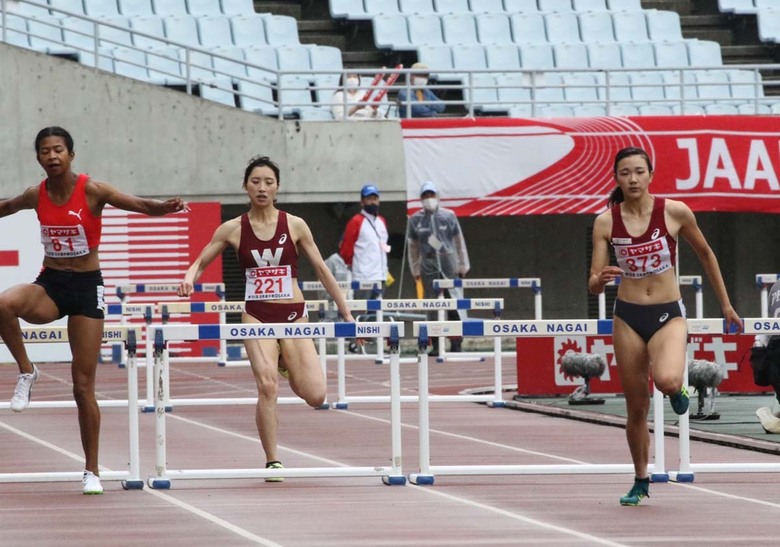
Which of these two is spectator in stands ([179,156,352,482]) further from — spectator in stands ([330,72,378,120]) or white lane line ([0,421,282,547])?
spectator in stands ([330,72,378,120])

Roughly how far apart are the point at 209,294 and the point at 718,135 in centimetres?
748

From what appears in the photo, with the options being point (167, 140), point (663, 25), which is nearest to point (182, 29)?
point (167, 140)

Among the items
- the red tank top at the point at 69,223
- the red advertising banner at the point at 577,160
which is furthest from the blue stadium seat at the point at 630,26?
the red tank top at the point at 69,223

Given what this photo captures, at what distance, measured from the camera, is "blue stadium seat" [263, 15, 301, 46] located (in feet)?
88.0

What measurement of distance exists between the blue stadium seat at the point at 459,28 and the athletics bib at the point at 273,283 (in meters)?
17.7

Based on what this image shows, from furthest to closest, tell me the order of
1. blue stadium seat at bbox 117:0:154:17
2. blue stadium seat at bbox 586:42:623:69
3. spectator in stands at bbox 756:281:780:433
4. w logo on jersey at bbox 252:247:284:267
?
blue stadium seat at bbox 586:42:623:69, blue stadium seat at bbox 117:0:154:17, spectator in stands at bbox 756:281:780:433, w logo on jersey at bbox 252:247:284:267

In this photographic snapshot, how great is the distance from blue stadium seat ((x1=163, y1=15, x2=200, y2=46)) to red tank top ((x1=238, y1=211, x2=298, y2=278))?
15.9m

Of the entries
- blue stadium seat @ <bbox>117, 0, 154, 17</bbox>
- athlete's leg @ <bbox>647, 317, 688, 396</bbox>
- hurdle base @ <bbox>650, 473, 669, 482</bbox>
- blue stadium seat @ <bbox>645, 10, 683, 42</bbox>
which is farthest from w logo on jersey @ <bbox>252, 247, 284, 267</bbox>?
blue stadium seat @ <bbox>645, 10, 683, 42</bbox>

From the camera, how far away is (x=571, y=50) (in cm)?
2770

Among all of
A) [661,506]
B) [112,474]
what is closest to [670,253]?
[661,506]

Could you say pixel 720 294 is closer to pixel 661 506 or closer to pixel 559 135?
pixel 661 506

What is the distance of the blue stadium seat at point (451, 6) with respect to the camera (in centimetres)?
2856

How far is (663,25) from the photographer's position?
1136 inches

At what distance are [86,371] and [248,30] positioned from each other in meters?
17.7
